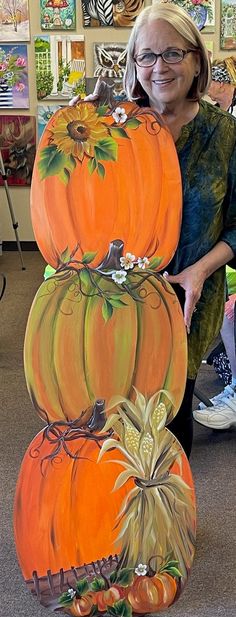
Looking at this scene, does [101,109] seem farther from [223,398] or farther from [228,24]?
[228,24]

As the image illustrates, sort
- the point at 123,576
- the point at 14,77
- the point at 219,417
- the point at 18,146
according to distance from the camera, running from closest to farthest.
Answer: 1. the point at 123,576
2. the point at 219,417
3. the point at 14,77
4. the point at 18,146

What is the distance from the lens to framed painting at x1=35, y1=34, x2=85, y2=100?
4793 millimetres

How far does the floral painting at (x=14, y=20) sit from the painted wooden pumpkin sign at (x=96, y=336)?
12.5 ft

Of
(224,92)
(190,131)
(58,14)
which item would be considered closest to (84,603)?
(190,131)

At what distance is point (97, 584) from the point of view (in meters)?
1.52

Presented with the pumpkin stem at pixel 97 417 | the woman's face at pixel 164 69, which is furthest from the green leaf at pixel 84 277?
the woman's face at pixel 164 69

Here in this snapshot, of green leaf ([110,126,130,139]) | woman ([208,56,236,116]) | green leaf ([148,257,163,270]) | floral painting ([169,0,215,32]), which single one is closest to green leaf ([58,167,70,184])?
green leaf ([110,126,130,139])

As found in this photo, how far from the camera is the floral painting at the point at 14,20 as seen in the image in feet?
15.7

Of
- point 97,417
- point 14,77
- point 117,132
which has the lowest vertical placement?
point 14,77

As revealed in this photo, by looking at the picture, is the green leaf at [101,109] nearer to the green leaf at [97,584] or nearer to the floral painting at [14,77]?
the green leaf at [97,584]

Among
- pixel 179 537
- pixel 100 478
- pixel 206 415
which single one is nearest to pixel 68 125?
pixel 100 478

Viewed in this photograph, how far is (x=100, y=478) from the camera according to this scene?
4.83ft

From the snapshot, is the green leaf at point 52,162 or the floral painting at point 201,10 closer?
the green leaf at point 52,162

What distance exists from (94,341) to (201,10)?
12.3 ft
